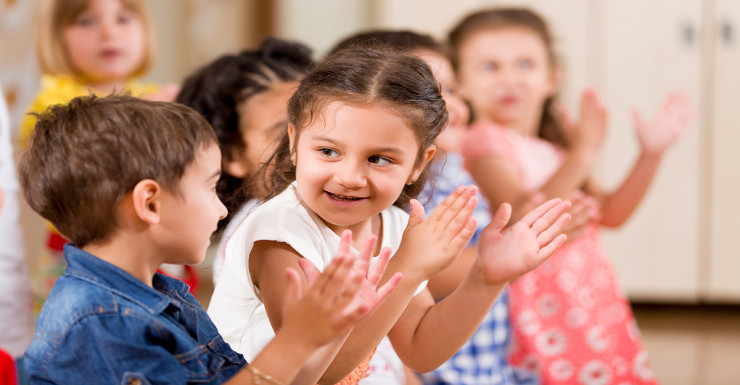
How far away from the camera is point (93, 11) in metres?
2.09

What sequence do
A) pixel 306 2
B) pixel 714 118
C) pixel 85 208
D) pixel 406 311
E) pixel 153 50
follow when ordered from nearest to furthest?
pixel 85 208 → pixel 406 311 → pixel 153 50 → pixel 714 118 → pixel 306 2

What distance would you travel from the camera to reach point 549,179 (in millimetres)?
1970

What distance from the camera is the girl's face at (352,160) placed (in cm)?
94

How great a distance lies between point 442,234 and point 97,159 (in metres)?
0.38

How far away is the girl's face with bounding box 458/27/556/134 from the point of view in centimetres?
211

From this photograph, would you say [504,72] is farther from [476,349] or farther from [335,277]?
[335,277]

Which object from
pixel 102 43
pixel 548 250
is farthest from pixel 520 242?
pixel 102 43

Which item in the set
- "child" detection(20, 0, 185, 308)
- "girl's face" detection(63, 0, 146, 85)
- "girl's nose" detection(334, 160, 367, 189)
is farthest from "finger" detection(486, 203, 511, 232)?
"girl's face" detection(63, 0, 146, 85)

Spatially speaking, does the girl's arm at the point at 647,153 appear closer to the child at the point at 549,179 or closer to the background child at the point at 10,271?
the child at the point at 549,179

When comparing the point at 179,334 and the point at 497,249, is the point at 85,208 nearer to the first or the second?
the point at 179,334

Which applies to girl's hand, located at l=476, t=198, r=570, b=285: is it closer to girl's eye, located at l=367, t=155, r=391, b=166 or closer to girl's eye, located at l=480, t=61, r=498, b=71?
girl's eye, located at l=367, t=155, r=391, b=166

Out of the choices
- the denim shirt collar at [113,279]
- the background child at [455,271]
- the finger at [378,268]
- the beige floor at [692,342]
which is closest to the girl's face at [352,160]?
the finger at [378,268]

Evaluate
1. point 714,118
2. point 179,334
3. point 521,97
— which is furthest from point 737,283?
point 179,334

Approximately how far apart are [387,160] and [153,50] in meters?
1.49
